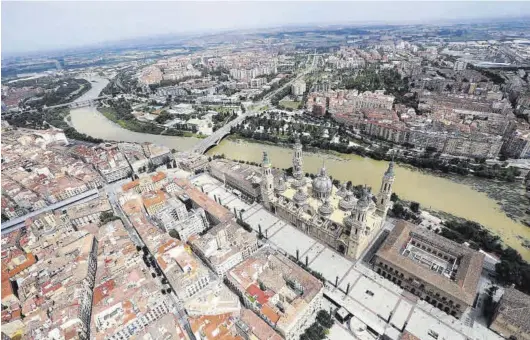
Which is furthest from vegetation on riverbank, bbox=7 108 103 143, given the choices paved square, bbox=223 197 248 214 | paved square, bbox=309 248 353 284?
paved square, bbox=309 248 353 284

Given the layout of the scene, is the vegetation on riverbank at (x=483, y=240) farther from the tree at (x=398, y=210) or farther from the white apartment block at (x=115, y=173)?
the white apartment block at (x=115, y=173)

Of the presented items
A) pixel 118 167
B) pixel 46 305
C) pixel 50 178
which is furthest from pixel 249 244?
pixel 50 178

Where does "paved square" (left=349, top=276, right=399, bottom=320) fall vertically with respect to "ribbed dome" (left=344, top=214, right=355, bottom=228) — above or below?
below

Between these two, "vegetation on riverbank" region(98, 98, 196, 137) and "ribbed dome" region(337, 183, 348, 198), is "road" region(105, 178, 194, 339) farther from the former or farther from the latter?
"vegetation on riverbank" region(98, 98, 196, 137)

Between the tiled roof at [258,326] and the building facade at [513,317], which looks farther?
the building facade at [513,317]

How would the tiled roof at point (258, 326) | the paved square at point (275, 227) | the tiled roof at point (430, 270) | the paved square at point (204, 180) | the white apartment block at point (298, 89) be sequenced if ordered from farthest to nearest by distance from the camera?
the white apartment block at point (298, 89), the paved square at point (204, 180), the paved square at point (275, 227), the tiled roof at point (430, 270), the tiled roof at point (258, 326)

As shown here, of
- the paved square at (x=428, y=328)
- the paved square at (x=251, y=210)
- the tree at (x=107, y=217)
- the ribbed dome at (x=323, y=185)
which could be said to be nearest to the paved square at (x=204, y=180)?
the paved square at (x=251, y=210)
